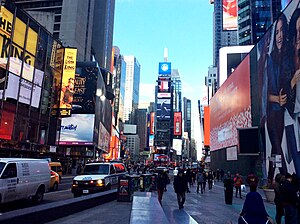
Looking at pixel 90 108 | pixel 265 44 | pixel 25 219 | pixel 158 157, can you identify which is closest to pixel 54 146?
pixel 90 108

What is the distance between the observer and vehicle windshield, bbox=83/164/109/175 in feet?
60.0

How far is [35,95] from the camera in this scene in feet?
121

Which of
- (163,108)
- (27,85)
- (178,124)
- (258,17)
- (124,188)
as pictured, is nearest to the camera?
(124,188)

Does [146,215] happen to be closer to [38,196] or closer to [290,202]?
[290,202]

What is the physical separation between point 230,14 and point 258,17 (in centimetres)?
1951

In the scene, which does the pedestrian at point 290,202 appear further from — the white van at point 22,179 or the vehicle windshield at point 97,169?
the vehicle windshield at point 97,169

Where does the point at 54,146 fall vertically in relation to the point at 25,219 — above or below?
above

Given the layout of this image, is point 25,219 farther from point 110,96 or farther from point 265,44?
point 110,96

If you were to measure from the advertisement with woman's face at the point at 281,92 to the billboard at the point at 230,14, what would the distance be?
6043 centimetres

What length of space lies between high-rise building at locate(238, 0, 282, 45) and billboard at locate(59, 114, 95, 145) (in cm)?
6462

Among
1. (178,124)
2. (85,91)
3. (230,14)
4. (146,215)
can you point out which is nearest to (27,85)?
(85,91)

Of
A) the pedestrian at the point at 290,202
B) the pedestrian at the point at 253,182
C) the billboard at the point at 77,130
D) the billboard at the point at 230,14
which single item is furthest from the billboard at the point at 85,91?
the pedestrian at the point at 290,202

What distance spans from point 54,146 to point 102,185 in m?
27.8

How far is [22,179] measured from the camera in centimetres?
1229
